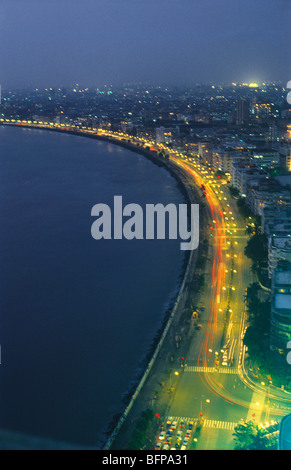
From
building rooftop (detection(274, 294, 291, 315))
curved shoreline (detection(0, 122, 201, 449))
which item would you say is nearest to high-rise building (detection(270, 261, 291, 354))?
building rooftop (detection(274, 294, 291, 315))

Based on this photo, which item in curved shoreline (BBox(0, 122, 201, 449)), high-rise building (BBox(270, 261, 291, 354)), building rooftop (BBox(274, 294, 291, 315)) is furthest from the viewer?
building rooftop (BBox(274, 294, 291, 315))

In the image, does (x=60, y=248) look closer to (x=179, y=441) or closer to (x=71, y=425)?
(x=71, y=425)

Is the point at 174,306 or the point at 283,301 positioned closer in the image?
the point at 283,301

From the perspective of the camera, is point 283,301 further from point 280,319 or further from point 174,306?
point 174,306

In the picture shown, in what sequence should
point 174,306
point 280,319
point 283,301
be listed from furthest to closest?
point 174,306 → point 283,301 → point 280,319

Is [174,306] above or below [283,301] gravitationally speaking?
below

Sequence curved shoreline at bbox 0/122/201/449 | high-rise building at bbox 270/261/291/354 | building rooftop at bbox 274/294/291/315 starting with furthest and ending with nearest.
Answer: building rooftop at bbox 274/294/291/315
high-rise building at bbox 270/261/291/354
curved shoreline at bbox 0/122/201/449

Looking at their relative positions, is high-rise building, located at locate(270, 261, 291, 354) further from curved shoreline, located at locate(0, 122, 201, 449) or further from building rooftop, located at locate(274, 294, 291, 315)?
curved shoreline, located at locate(0, 122, 201, 449)

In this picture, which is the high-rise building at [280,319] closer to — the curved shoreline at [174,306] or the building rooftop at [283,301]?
the building rooftop at [283,301]

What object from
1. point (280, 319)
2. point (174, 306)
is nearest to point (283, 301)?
point (280, 319)

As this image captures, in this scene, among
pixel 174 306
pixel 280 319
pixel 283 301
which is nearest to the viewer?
pixel 280 319

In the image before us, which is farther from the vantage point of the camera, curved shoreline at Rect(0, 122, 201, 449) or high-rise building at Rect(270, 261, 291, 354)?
high-rise building at Rect(270, 261, 291, 354)
